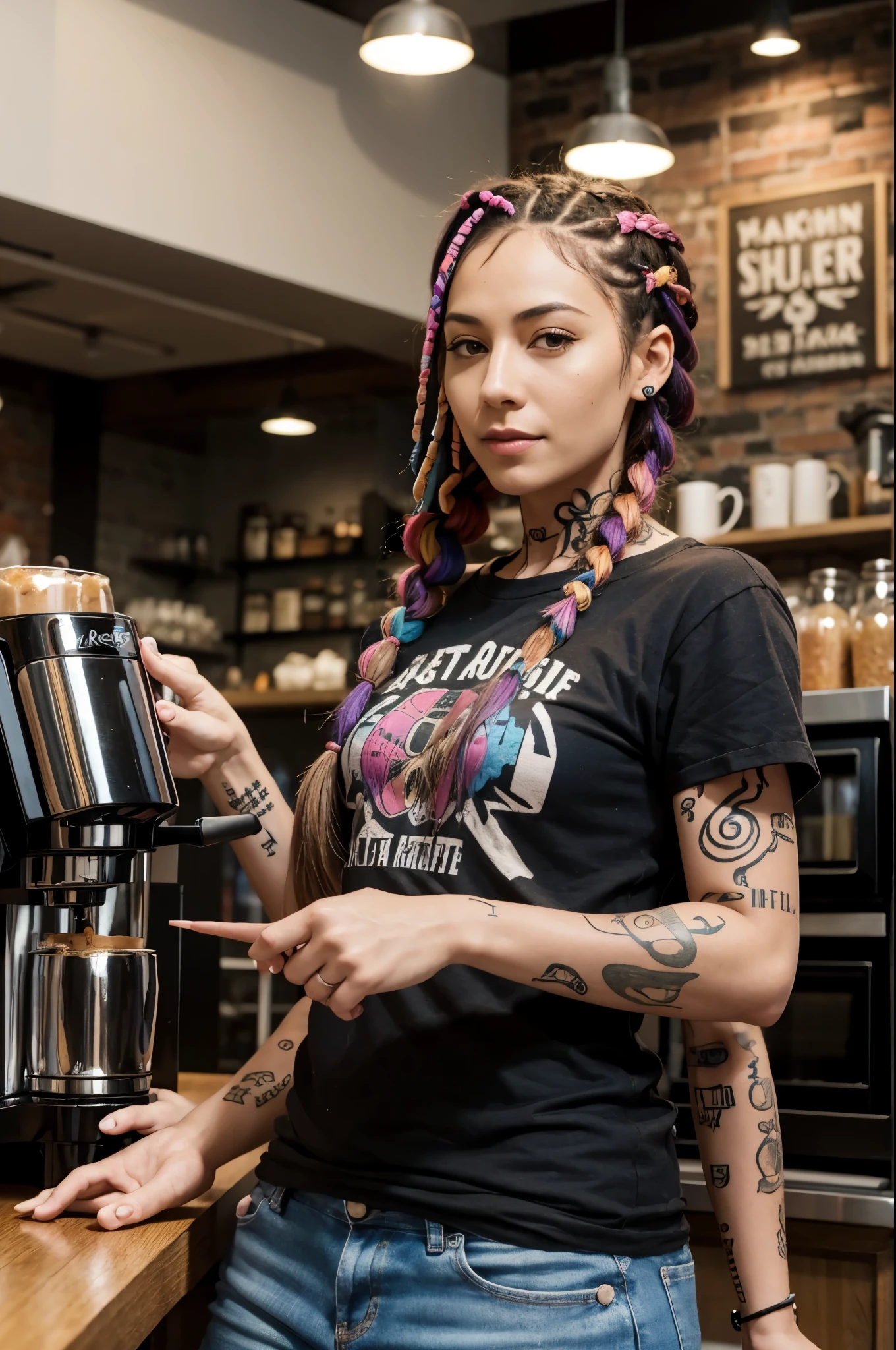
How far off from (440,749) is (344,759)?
16 centimetres

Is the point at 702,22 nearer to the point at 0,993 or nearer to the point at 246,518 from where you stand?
the point at 246,518

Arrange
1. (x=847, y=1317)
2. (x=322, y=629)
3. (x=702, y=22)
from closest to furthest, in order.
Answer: (x=847, y=1317) < (x=702, y=22) < (x=322, y=629)

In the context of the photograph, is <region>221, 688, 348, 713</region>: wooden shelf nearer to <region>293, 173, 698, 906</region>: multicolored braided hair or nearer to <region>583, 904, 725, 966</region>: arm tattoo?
<region>293, 173, 698, 906</region>: multicolored braided hair

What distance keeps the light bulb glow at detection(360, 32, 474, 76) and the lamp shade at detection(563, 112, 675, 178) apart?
358 millimetres

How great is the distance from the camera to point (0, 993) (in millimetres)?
1147

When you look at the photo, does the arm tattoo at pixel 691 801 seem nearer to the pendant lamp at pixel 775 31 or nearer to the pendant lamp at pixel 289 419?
the pendant lamp at pixel 775 31

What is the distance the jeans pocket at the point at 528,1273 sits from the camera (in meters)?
0.97

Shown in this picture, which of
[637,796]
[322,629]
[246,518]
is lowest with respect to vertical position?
[637,796]

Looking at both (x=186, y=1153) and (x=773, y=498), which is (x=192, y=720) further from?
(x=773, y=498)

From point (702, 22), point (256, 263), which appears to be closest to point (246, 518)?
point (256, 263)

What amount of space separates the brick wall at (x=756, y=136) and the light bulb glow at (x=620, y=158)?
81 cm

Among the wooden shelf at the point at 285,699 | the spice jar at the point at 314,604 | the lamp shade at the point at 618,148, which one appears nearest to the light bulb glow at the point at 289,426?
the spice jar at the point at 314,604

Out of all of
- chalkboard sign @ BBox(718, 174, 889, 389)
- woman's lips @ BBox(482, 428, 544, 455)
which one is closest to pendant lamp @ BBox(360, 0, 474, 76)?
chalkboard sign @ BBox(718, 174, 889, 389)

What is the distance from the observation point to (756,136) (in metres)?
4.53
